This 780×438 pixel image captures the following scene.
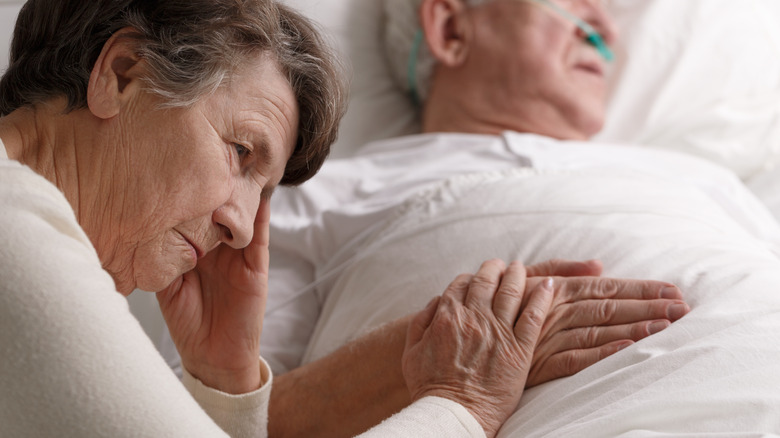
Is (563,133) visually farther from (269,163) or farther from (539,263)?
(269,163)

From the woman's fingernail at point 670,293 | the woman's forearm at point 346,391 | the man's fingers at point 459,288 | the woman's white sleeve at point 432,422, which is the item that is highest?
the woman's fingernail at point 670,293

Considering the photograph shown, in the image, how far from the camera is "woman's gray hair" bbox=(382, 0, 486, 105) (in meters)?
2.06

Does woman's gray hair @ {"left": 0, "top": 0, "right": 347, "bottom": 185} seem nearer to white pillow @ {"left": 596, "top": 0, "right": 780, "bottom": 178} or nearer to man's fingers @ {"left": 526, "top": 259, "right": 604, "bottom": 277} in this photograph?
man's fingers @ {"left": 526, "top": 259, "right": 604, "bottom": 277}

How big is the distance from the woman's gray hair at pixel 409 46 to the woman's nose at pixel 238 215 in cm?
107

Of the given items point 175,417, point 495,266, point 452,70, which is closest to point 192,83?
point 175,417

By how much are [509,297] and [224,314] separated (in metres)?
0.46

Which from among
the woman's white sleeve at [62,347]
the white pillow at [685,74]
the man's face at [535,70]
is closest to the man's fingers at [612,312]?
the woman's white sleeve at [62,347]

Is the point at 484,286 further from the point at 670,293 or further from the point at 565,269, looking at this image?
the point at 670,293

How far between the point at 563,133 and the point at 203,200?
1.11 m

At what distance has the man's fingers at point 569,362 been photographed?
3.59ft

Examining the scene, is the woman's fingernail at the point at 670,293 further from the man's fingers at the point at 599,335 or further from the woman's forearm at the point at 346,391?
the woman's forearm at the point at 346,391

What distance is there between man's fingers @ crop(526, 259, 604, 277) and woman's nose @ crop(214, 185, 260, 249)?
44cm

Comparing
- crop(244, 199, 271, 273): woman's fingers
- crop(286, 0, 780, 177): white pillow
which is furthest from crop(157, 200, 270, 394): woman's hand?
crop(286, 0, 780, 177): white pillow

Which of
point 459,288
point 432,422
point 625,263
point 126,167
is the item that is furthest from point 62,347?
point 625,263
